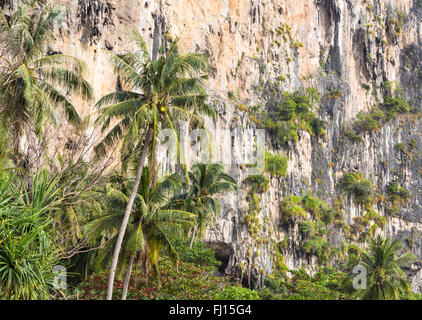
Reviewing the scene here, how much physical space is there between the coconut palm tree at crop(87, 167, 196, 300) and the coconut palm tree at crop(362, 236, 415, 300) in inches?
555

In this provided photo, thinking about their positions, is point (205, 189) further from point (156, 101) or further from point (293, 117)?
point (293, 117)

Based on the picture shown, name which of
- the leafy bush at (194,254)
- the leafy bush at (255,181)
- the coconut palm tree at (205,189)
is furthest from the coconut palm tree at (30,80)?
the leafy bush at (255,181)

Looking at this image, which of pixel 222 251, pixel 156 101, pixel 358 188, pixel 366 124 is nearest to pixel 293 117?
pixel 358 188

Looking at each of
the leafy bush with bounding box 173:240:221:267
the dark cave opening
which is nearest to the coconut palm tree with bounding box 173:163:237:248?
the leafy bush with bounding box 173:240:221:267

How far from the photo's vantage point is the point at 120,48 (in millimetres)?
28109

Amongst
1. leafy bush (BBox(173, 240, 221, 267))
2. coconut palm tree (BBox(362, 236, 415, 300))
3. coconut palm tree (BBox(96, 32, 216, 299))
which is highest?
coconut palm tree (BBox(96, 32, 216, 299))

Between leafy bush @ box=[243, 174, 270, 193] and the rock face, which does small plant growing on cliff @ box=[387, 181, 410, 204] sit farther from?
leafy bush @ box=[243, 174, 270, 193]

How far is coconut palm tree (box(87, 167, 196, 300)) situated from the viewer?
619 inches

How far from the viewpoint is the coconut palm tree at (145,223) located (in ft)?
51.6

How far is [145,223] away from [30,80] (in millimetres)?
6479

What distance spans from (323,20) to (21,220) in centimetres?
5163

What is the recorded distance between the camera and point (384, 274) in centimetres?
2592

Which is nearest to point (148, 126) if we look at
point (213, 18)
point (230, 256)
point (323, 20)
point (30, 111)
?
point (30, 111)

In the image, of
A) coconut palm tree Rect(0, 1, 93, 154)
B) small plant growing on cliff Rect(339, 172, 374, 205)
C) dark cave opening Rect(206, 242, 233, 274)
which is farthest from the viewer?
small plant growing on cliff Rect(339, 172, 374, 205)
